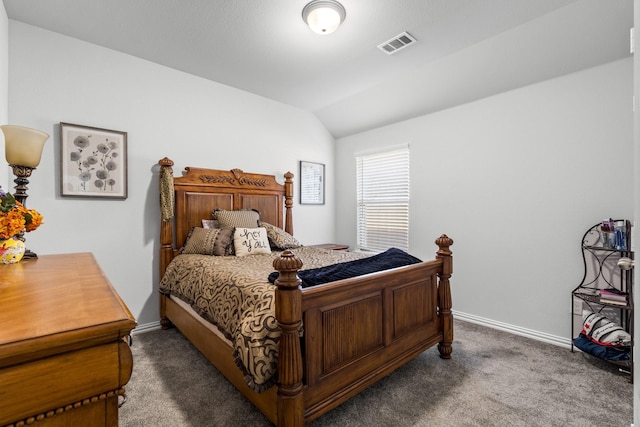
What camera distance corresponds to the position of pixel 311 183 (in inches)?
173

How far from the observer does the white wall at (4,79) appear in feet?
6.80

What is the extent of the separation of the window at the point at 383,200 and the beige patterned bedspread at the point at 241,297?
1390 mm

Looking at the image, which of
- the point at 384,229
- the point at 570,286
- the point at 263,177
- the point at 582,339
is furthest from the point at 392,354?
the point at 263,177

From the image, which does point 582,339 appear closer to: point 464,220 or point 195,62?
point 464,220

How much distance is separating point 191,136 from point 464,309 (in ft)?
11.7

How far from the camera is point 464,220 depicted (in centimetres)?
326

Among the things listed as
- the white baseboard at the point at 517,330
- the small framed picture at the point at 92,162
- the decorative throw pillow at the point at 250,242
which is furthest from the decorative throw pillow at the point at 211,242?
the white baseboard at the point at 517,330

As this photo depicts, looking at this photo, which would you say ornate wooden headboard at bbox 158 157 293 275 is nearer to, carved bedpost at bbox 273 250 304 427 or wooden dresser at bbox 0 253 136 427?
carved bedpost at bbox 273 250 304 427

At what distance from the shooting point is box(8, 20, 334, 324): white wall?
2443mm

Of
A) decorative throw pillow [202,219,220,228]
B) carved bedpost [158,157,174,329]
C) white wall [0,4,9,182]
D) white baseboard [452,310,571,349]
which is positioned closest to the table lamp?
white wall [0,4,9,182]

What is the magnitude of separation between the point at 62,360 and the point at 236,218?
2613 mm

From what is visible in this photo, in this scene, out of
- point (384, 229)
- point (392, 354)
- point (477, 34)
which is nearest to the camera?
point (392, 354)

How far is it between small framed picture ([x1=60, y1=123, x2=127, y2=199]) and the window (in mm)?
2955

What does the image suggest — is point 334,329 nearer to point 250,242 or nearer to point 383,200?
point 250,242
